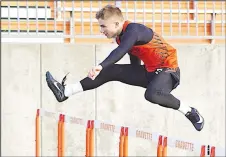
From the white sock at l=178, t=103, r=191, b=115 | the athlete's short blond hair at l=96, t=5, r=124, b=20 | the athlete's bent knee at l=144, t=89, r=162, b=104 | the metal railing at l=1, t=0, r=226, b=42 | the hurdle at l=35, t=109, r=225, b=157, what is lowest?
the hurdle at l=35, t=109, r=225, b=157

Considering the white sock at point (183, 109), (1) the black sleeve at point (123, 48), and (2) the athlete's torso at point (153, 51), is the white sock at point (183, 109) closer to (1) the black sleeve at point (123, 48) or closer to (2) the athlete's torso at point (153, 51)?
(2) the athlete's torso at point (153, 51)

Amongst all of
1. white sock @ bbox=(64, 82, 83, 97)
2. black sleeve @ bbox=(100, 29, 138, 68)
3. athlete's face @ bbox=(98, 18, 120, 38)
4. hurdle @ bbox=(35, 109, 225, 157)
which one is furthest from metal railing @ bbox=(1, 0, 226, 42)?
black sleeve @ bbox=(100, 29, 138, 68)

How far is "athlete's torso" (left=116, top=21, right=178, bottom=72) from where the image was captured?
7608 millimetres

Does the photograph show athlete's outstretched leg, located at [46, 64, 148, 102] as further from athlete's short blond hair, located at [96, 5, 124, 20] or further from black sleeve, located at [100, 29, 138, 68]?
athlete's short blond hair, located at [96, 5, 124, 20]

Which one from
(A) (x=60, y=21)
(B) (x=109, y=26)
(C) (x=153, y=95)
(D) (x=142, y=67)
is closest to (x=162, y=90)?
(C) (x=153, y=95)

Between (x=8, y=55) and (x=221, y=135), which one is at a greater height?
(x=8, y=55)

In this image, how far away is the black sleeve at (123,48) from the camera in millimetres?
7156

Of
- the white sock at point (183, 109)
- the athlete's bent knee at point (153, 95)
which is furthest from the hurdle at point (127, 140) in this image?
the athlete's bent knee at point (153, 95)

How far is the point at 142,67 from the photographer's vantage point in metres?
7.87

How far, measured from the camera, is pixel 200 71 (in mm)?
13742

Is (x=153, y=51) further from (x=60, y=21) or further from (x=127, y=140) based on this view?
(x=60, y=21)

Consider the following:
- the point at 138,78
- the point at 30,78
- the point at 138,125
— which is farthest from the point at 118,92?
the point at 138,78

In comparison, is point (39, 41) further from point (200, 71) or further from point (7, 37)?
point (200, 71)

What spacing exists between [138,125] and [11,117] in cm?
207
